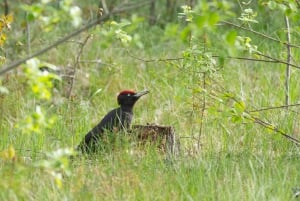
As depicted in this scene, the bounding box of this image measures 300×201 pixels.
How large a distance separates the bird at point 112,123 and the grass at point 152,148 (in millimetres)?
234

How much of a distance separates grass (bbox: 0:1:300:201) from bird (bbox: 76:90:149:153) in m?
0.23

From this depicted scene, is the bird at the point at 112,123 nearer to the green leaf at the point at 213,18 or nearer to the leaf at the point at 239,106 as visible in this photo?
the leaf at the point at 239,106

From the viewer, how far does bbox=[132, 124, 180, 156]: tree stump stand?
636 centimetres

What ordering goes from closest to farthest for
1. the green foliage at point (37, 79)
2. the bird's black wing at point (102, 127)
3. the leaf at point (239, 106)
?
the green foliage at point (37, 79) < the leaf at point (239, 106) < the bird's black wing at point (102, 127)

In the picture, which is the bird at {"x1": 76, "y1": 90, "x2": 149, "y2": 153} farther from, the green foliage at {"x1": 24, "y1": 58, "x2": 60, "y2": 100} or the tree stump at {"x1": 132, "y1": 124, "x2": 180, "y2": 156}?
the green foliage at {"x1": 24, "y1": 58, "x2": 60, "y2": 100}

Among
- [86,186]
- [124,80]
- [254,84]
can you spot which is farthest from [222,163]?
[124,80]

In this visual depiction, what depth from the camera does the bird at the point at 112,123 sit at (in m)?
6.43

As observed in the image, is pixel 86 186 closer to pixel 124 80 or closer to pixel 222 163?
pixel 222 163

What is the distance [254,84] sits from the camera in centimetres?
876

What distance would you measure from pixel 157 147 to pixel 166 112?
157 centimetres

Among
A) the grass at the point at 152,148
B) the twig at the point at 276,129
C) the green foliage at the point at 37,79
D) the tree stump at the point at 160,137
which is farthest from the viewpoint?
the tree stump at the point at 160,137

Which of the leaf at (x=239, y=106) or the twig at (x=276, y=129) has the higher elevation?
the leaf at (x=239, y=106)

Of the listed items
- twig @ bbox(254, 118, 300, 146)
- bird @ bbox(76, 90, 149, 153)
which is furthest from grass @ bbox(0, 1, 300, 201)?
bird @ bbox(76, 90, 149, 153)

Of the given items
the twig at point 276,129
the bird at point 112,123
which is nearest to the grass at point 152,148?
the twig at point 276,129
